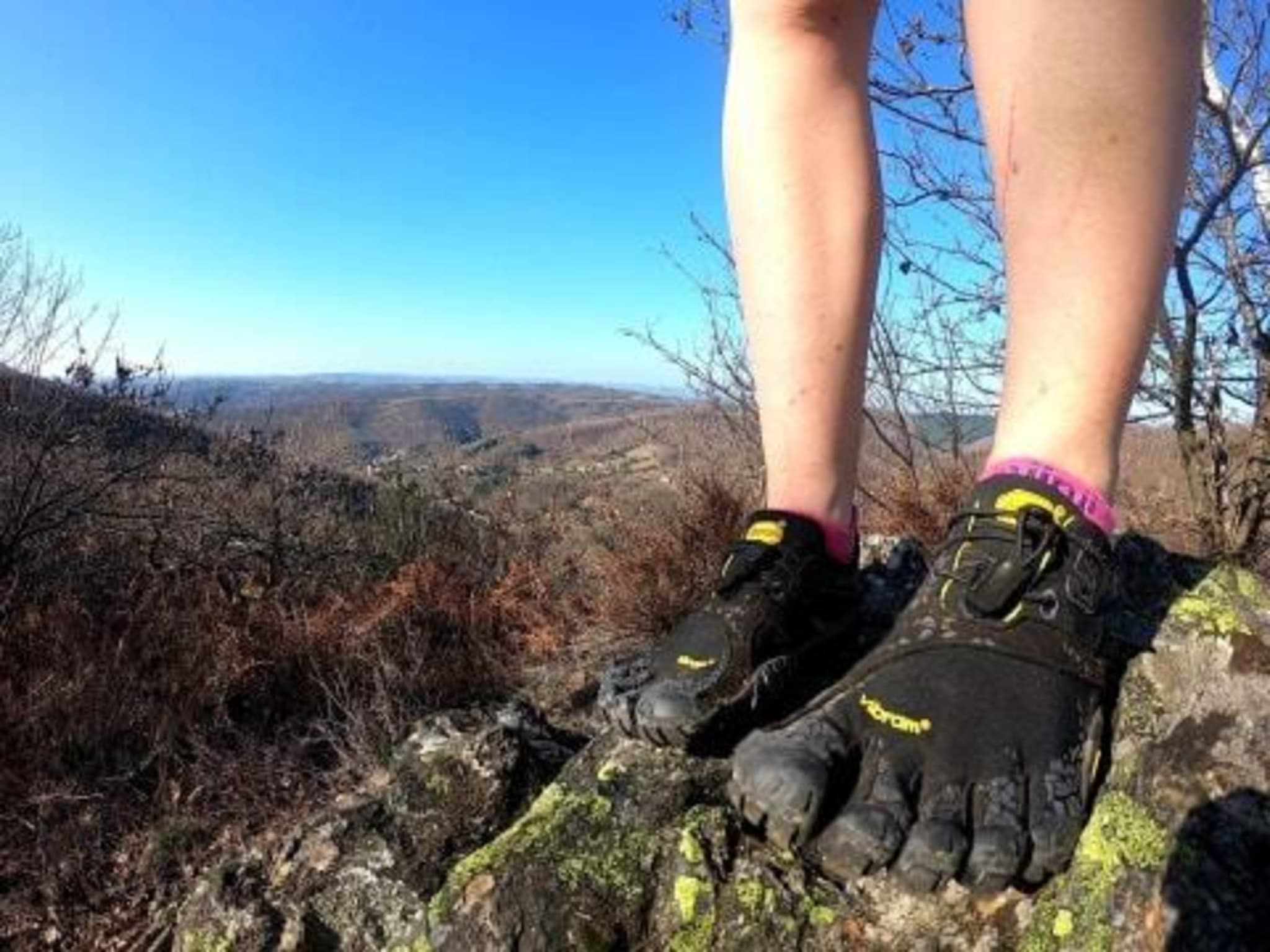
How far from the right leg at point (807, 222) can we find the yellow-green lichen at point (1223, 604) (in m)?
0.42

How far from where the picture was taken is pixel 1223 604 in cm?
121

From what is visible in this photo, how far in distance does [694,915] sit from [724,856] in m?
0.07

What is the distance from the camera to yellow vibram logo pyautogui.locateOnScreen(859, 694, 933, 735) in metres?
0.93

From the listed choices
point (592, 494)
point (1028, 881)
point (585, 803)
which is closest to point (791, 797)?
point (1028, 881)

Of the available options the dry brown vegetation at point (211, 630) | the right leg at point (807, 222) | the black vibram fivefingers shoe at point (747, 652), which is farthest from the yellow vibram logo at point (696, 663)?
the dry brown vegetation at point (211, 630)

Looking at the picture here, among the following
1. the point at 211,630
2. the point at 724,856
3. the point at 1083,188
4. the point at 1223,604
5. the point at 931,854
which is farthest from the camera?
the point at 211,630

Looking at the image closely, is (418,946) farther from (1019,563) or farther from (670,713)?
(1019,563)

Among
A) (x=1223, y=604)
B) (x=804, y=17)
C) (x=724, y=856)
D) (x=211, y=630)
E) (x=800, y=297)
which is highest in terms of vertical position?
(x=804, y=17)

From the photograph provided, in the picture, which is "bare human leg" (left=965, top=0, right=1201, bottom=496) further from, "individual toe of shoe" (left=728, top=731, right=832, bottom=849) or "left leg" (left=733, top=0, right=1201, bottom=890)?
"individual toe of shoe" (left=728, top=731, right=832, bottom=849)

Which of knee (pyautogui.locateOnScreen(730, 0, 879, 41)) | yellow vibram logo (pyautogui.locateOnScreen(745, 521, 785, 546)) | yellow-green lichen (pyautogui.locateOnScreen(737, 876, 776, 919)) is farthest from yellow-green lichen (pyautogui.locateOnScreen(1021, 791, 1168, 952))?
knee (pyautogui.locateOnScreen(730, 0, 879, 41))

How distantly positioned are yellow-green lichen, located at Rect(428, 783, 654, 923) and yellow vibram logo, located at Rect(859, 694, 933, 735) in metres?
0.30

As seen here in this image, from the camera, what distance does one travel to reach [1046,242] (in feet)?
3.28

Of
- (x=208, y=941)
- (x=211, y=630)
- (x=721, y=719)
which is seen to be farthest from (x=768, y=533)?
(x=211, y=630)

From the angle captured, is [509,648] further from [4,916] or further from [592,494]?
[592,494]
